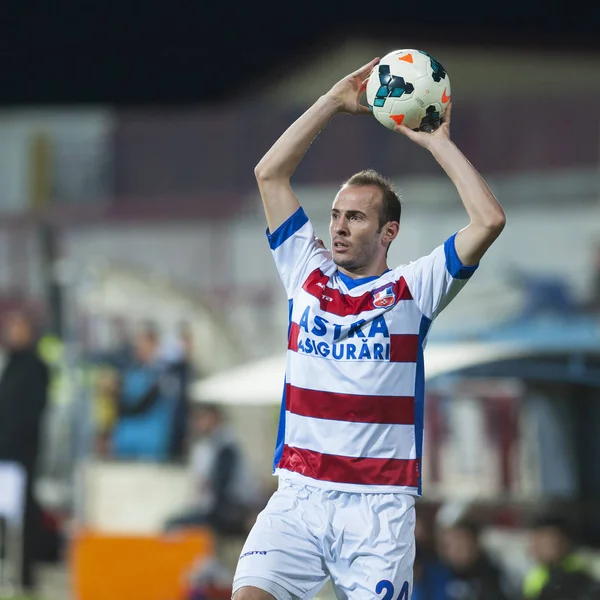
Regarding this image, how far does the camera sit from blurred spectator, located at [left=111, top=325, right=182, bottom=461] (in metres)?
14.2

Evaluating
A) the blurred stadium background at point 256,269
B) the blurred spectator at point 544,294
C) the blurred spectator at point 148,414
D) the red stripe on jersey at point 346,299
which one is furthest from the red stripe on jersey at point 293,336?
the blurred spectator at point 148,414

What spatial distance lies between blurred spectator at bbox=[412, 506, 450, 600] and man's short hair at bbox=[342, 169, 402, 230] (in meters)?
4.39

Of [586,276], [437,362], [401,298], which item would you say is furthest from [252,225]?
[401,298]

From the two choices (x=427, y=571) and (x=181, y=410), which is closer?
(x=427, y=571)

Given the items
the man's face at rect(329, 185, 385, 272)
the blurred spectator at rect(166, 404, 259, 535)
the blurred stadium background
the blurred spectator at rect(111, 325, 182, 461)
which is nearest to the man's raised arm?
the man's face at rect(329, 185, 385, 272)

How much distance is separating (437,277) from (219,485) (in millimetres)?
7994

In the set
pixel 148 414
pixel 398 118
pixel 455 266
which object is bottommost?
pixel 148 414

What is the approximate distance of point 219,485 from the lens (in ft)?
41.0

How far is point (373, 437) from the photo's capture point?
4797 mm

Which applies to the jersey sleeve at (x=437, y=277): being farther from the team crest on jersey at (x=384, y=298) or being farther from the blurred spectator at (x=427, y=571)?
the blurred spectator at (x=427, y=571)

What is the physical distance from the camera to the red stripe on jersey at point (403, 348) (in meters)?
4.83

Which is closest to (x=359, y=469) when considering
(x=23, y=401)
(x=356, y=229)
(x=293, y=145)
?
(x=356, y=229)

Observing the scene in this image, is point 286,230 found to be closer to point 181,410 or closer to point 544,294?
point 181,410

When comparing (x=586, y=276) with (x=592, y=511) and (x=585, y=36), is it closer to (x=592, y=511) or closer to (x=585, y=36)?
(x=592, y=511)
